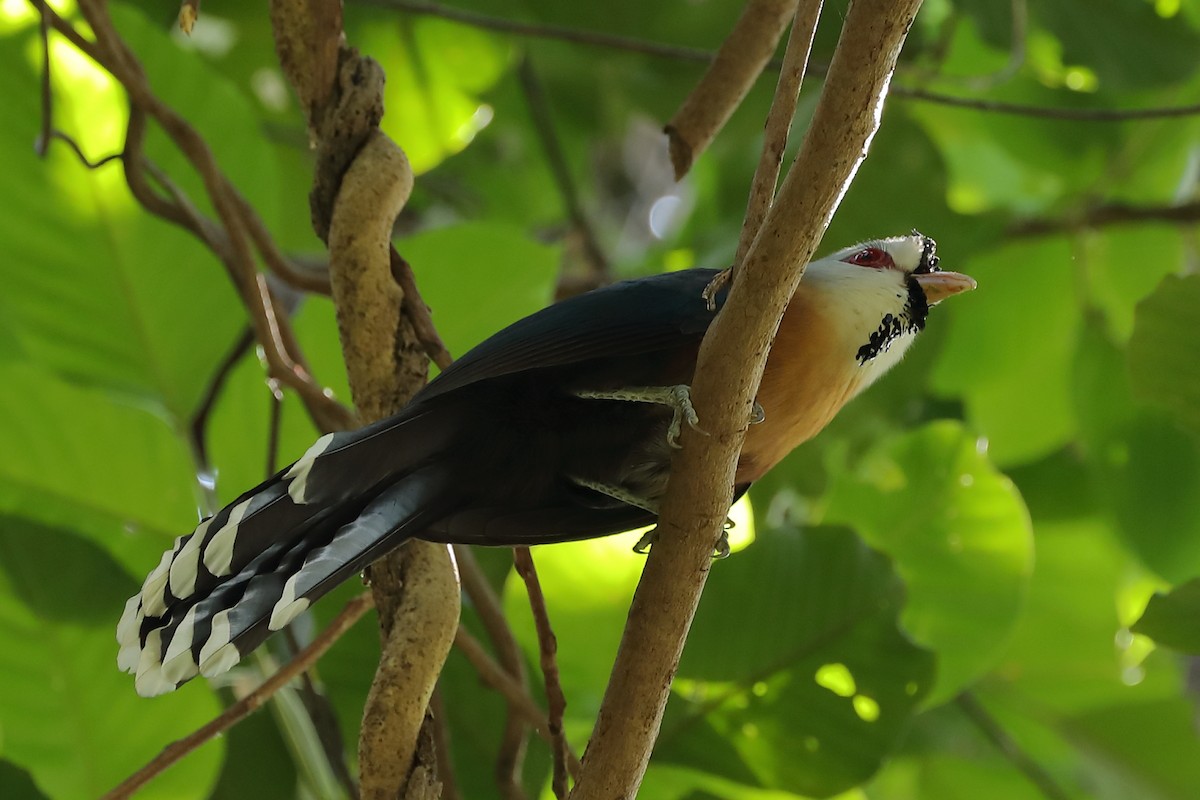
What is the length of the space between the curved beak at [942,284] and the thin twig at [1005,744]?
87 centimetres

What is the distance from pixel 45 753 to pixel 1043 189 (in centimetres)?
255

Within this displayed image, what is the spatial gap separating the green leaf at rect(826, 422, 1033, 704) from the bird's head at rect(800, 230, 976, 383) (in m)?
0.28

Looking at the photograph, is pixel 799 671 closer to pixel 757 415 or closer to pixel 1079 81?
pixel 757 415

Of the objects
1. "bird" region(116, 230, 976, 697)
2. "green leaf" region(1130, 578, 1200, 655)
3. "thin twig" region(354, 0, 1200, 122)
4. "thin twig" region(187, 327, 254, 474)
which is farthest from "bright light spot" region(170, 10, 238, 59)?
"green leaf" region(1130, 578, 1200, 655)

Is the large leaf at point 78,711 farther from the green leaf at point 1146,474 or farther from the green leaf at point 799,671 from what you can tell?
the green leaf at point 1146,474

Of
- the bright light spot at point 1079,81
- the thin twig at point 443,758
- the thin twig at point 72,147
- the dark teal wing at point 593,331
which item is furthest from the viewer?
the bright light spot at point 1079,81

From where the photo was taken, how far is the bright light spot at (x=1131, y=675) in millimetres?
2506

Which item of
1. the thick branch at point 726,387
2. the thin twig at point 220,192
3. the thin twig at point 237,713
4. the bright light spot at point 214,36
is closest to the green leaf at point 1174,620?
the thick branch at point 726,387

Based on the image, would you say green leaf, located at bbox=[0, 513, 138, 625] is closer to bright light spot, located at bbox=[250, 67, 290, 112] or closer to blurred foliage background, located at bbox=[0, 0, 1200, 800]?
blurred foliage background, located at bbox=[0, 0, 1200, 800]

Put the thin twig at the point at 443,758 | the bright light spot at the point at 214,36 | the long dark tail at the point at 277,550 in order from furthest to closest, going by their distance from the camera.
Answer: the bright light spot at the point at 214,36
the thin twig at the point at 443,758
the long dark tail at the point at 277,550

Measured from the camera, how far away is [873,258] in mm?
1946

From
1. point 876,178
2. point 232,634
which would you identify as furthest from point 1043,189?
point 232,634

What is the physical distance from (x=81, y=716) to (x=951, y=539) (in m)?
1.35

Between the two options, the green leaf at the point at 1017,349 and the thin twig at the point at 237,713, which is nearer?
the thin twig at the point at 237,713
